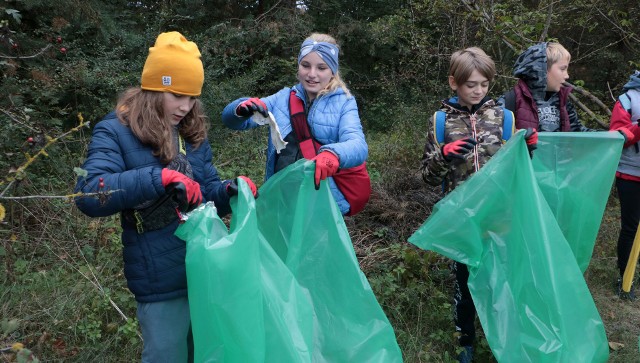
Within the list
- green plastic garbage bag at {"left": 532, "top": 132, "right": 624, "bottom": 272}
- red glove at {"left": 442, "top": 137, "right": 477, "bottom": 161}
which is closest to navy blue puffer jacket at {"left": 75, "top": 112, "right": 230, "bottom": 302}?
red glove at {"left": 442, "top": 137, "right": 477, "bottom": 161}

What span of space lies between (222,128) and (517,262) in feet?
15.4

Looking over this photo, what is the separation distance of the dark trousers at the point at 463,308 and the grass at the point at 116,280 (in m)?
0.15

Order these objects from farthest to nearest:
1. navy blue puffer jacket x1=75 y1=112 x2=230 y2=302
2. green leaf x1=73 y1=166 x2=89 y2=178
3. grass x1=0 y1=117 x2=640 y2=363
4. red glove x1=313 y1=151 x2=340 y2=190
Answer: grass x1=0 y1=117 x2=640 y2=363 → red glove x1=313 y1=151 x2=340 y2=190 → navy blue puffer jacket x1=75 y1=112 x2=230 y2=302 → green leaf x1=73 y1=166 x2=89 y2=178

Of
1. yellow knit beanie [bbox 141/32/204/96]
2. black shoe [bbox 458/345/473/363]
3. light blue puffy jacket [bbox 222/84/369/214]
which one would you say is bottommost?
black shoe [bbox 458/345/473/363]

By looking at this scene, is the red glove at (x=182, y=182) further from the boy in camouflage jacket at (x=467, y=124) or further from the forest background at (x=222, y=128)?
the boy in camouflage jacket at (x=467, y=124)

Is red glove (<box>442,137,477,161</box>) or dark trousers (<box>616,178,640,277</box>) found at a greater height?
red glove (<box>442,137,477,161</box>)

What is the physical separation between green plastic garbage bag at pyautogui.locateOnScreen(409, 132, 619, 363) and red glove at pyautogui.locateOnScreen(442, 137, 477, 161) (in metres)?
0.13

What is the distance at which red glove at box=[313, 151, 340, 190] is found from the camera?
2145mm

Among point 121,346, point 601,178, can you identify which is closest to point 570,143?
point 601,178

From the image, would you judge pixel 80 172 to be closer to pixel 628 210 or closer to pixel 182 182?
pixel 182 182

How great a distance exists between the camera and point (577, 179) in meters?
2.82

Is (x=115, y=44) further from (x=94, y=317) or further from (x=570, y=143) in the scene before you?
(x=570, y=143)

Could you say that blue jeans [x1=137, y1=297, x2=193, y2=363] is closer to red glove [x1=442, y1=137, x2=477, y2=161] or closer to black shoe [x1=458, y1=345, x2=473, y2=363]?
red glove [x1=442, y1=137, x2=477, y2=161]

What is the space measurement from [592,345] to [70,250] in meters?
3.06
